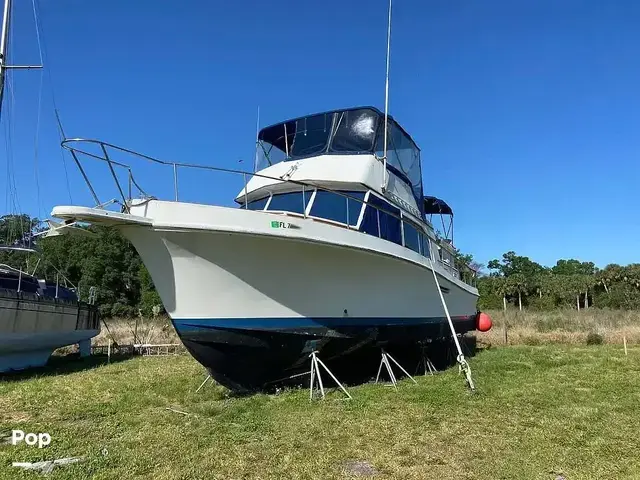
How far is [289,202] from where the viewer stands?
899 centimetres

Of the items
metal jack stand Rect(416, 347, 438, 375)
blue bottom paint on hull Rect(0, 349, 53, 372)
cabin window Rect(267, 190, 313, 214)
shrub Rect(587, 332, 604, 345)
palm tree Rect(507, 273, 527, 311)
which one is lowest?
blue bottom paint on hull Rect(0, 349, 53, 372)

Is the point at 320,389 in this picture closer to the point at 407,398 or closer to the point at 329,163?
the point at 407,398

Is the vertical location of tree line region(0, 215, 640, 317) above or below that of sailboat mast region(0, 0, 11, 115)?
below

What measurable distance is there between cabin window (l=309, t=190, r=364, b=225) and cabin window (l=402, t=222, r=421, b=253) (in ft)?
5.85

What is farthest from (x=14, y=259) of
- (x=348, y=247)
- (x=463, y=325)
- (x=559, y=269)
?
(x=559, y=269)

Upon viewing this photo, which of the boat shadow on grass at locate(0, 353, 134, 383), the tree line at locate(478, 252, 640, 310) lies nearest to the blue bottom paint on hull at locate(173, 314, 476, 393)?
the boat shadow on grass at locate(0, 353, 134, 383)

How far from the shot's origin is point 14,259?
120ft

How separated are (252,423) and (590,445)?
395 centimetres

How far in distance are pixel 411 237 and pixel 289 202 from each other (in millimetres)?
2940

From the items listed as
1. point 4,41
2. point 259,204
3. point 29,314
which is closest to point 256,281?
point 259,204

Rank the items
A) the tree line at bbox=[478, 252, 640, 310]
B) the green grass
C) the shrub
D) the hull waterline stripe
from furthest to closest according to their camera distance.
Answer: the tree line at bbox=[478, 252, 640, 310]
the shrub
the hull waterline stripe
the green grass

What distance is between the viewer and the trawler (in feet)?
23.4

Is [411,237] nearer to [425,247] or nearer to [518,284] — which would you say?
[425,247]

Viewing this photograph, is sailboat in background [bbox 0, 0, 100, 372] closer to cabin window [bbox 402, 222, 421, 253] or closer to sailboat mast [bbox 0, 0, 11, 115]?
sailboat mast [bbox 0, 0, 11, 115]
